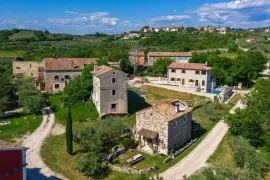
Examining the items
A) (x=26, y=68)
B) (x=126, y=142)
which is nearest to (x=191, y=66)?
(x=126, y=142)

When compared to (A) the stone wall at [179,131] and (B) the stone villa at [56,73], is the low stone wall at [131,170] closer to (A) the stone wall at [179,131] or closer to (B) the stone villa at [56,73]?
(A) the stone wall at [179,131]

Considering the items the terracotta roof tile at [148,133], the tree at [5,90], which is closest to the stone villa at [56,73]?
the tree at [5,90]

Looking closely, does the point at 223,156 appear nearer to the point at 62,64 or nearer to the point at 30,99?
the point at 30,99

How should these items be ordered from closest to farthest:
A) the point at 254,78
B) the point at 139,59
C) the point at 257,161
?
Answer: the point at 257,161
the point at 254,78
the point at 139,59

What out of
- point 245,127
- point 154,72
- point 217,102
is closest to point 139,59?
point 154,72

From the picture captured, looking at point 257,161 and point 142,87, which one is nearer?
point 257,161

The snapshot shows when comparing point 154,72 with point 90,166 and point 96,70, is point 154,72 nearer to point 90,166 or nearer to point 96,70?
point 96,70
